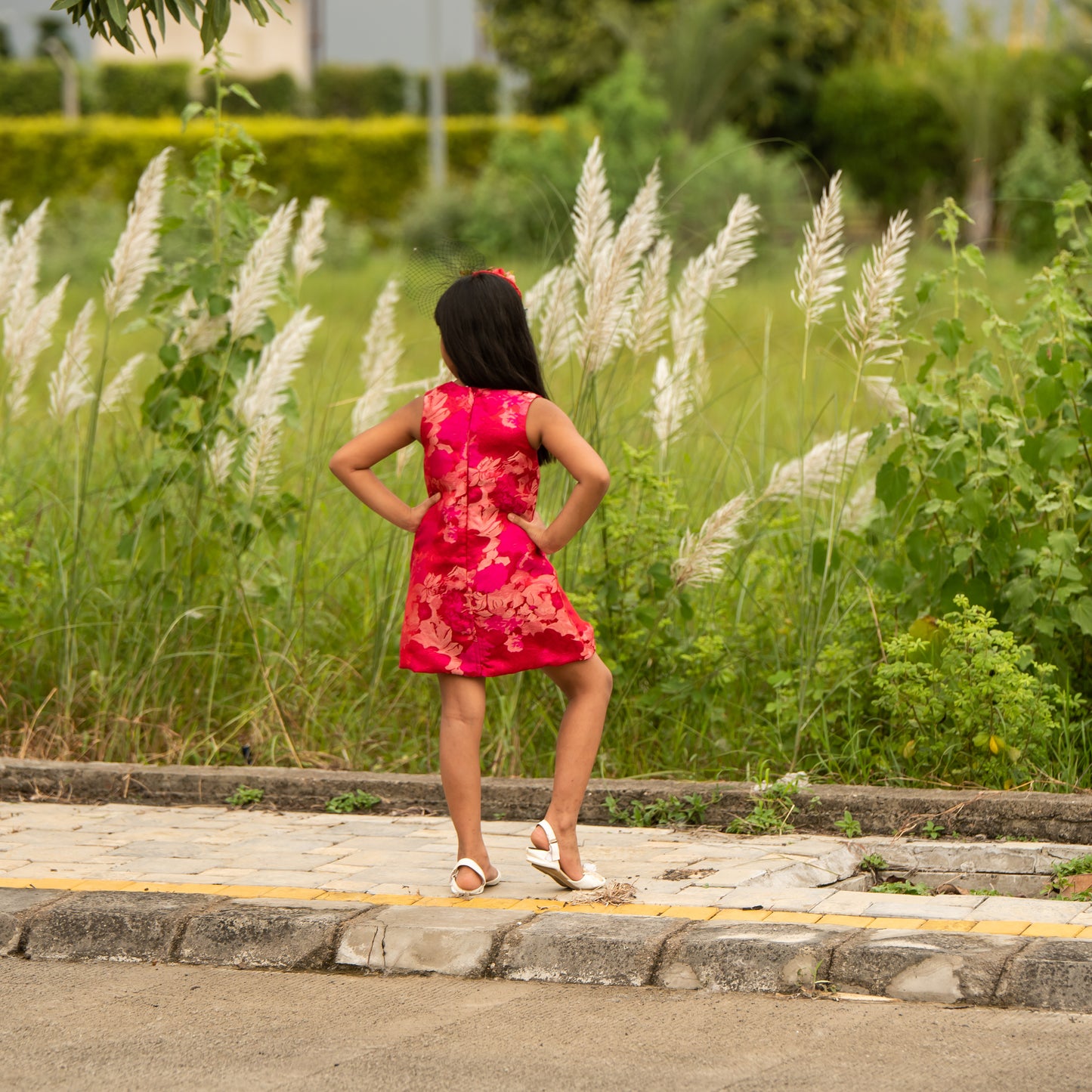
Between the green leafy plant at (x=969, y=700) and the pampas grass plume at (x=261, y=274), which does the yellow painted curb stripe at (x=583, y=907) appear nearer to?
the green leafy plant at (x=969, y=700)

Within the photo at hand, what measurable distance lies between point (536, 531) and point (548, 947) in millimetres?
1061

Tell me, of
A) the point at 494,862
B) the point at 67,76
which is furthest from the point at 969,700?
the point at 67,76

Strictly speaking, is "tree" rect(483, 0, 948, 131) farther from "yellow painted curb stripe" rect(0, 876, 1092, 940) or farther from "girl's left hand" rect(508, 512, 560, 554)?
"yellow painted curb stripe" rect(0, 876, 1092, 940)

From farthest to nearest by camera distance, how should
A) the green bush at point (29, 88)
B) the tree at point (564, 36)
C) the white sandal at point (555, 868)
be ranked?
the green bush at point (29, 88) < the tree at point (564, 36) < the white sandal at point (555, 868)

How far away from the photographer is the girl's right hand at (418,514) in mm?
4578

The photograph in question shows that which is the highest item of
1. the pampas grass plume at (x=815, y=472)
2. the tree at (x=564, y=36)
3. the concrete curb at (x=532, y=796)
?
the tree at (x=564, y=36)

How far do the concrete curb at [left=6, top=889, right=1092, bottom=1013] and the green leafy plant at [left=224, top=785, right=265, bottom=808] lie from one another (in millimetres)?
1193

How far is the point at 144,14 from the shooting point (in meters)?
A: 4.86

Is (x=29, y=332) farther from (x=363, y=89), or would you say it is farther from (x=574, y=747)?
(x=363, y=89)

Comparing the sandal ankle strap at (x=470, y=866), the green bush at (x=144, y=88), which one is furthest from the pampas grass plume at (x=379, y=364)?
the green bush at (x=144, y=88)

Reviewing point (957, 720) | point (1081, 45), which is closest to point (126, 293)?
point (957, 720)

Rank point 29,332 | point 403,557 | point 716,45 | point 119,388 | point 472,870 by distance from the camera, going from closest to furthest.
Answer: point 472,870, point 403,557, point 119,388, point 29,332, point 716,45

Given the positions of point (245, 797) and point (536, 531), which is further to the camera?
point (245, 797)

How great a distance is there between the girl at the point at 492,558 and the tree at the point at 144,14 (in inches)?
46.8
